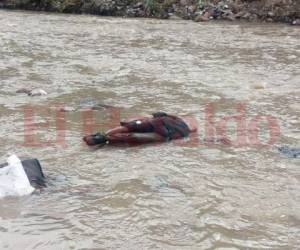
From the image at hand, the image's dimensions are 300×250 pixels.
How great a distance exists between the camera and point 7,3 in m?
21.2

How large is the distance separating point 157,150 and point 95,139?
0.67 metres

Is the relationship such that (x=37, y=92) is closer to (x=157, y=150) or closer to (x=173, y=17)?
(x=157, y=150)

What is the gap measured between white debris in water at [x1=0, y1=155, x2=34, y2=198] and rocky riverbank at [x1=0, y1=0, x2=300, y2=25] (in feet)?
43.2

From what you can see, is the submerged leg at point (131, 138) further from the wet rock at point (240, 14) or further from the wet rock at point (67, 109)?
the wet rock at point (240, 14)

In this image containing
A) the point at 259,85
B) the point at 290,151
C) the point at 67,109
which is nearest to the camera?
the point at 290,151

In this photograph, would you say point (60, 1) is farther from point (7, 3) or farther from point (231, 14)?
point (231, 14)

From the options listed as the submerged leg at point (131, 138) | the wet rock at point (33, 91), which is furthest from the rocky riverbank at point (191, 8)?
the submerged leg at point (131, 138)

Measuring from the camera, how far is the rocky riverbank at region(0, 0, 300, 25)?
17500mm

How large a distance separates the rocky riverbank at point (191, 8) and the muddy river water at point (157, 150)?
4.33m

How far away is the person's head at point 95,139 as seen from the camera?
627 cm

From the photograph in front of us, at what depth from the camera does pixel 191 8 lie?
18.4m

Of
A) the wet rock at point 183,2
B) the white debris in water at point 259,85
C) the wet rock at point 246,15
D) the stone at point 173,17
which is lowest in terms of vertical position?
the white debris in water at point 259,85

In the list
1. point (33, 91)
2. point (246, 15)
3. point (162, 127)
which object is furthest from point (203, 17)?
point (162, 127)

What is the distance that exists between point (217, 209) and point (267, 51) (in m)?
8.13
